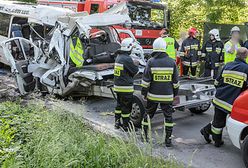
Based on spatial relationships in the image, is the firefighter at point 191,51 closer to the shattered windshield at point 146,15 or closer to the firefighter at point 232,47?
the firefighter at point 232,47

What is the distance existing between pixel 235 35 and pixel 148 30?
3360mm

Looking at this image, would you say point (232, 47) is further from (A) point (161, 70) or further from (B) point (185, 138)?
(A) point (161, 70)

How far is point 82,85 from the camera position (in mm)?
7742

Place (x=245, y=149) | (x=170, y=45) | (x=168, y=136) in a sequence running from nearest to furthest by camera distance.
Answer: (x=245, y=149) → (x=168, y=136) → (x=170, y=45)

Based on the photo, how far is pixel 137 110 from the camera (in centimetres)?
648

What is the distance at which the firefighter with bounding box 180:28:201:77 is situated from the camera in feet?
32.4

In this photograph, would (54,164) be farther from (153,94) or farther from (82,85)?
(82,85)

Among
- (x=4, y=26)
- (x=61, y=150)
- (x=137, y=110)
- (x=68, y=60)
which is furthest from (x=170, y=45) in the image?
(x=61, y=150)

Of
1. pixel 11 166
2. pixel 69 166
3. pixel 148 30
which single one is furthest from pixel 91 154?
pixel 148 30

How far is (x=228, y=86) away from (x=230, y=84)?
0.05 m

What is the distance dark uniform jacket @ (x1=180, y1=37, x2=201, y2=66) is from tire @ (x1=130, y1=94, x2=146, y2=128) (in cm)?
397

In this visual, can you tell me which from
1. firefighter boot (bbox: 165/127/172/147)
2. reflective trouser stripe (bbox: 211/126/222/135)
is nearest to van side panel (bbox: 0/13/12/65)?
firefighter boot (bbox: 165/127/172/147)

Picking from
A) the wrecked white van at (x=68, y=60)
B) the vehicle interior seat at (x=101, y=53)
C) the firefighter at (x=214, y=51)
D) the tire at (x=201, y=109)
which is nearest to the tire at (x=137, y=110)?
the wrecked white van at (x=68, y=60)

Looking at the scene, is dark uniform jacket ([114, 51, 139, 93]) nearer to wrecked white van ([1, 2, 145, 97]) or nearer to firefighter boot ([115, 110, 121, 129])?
firefighter boot ([115, 110, 121, 129])
